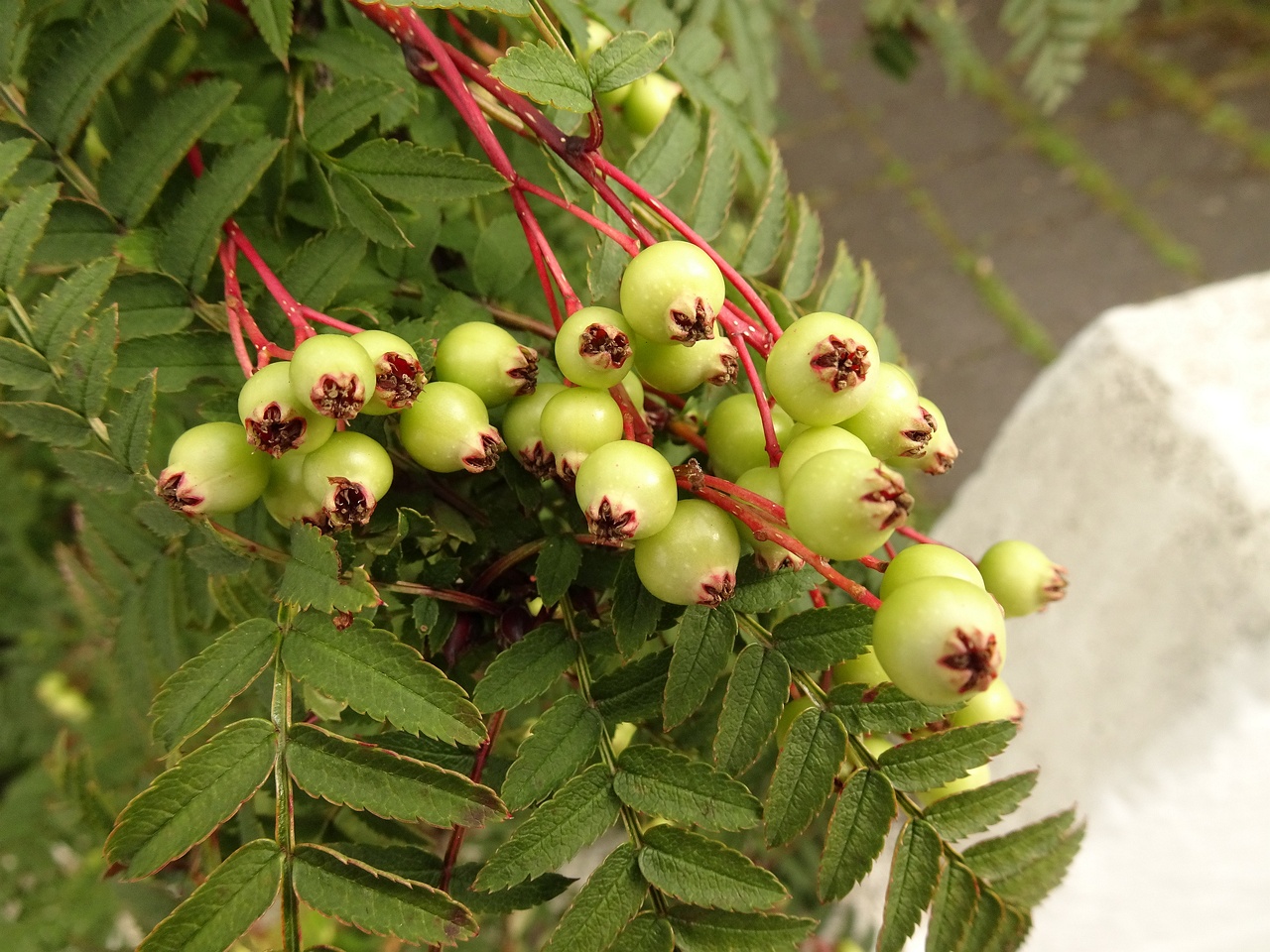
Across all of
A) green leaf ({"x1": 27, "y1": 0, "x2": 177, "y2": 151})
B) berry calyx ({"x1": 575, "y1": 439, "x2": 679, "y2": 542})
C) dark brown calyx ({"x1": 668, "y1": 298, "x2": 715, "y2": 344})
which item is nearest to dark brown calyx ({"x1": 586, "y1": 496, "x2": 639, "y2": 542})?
berry calyx ({"x1": 575, "y1": 439, "x2": 679, "y2": 542})

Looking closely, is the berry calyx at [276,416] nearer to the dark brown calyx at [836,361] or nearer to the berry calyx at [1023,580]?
the dark brown calyx at [836,361]

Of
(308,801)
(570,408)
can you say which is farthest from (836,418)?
(308,801)

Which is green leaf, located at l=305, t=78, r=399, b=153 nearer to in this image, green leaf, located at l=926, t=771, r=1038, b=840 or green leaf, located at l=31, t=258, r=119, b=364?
green leaf, located at l=31, t=258, r=119, b=364

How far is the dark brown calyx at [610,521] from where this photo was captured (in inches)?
20.1

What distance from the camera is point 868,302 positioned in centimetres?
84

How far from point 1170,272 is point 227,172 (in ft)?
10.2

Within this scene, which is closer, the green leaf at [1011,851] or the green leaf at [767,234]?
the green leaf at [1011,851]

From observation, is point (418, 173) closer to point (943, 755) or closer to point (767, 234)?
point (767, 234)

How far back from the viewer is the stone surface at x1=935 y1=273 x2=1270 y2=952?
1037 millimetres

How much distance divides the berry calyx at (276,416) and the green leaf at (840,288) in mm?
461

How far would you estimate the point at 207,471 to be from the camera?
540 mm

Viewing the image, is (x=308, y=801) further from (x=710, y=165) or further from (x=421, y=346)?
(x=710, y=165)

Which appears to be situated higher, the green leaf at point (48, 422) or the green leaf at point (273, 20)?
the green leaf at point (273, 20)

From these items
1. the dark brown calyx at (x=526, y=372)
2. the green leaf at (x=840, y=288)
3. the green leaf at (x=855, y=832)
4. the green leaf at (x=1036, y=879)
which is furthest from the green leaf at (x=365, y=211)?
the green leaf at (x=1036, y=879)
